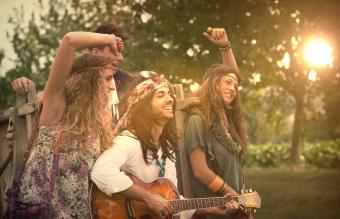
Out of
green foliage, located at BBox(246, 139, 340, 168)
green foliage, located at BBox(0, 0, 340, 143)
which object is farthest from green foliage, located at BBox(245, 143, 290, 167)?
green foliage, located at BBox(0, 0, 340, 143)

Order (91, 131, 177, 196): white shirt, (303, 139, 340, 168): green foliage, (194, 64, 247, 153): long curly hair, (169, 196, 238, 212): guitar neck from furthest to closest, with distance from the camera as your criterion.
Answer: (303, 139, 340, 168): green foliage
(194, 64, 247, 153): long curly hair
(169, 196, 238, 212): guitar neck
(91, 131, 177, 196): white shirt

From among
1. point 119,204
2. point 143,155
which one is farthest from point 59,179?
point 143,155

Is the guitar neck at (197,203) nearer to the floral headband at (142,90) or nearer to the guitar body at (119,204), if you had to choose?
the guitar body at (119,204)

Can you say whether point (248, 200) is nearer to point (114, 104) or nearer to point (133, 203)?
point (133, 203)

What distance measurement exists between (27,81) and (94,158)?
989mm

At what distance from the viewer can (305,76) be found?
21797mm

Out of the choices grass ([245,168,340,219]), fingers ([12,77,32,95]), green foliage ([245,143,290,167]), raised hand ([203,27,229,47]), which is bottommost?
green foliage ([245,143,290,167])

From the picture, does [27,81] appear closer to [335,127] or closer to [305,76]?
[335,127]

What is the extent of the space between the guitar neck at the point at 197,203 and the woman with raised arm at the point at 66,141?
66 centimetres

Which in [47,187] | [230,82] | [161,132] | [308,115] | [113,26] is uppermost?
[113,26]

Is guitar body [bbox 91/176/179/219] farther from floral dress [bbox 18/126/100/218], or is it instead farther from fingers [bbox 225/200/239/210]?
fingers [bbox 225/200/239/210]

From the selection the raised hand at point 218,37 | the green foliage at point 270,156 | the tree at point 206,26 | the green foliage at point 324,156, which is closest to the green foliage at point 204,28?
the tree at point 206,26

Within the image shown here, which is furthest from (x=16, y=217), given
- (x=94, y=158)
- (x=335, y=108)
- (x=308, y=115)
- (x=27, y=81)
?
(x=308, y=115)

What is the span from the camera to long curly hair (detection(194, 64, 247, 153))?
397 centimetres
